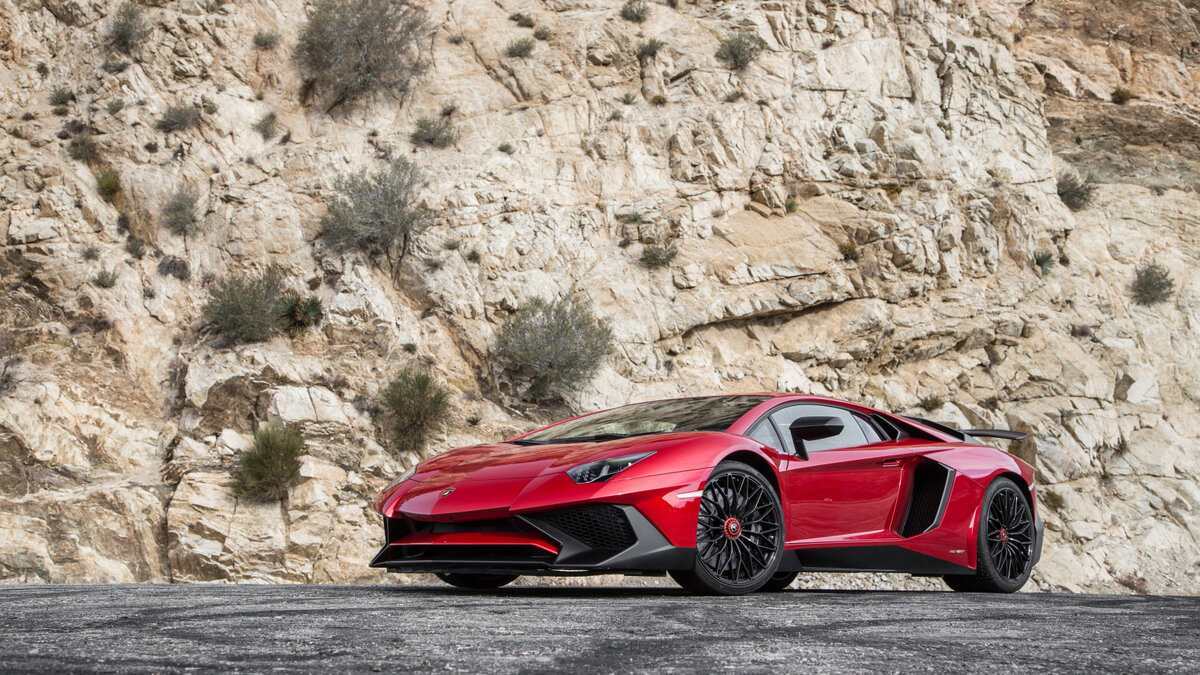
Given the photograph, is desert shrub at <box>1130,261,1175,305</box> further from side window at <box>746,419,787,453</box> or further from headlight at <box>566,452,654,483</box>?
headlight at <box>566,452,654,483</box>

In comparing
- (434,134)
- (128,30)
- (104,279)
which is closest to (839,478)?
(104,279)

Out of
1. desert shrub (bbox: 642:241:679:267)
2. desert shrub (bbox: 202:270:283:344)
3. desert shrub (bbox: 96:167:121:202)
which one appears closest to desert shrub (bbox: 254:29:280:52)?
desert shrub (bbox: 96:167:121:202)

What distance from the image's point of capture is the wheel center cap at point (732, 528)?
4777 millimetres

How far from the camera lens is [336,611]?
3711mm

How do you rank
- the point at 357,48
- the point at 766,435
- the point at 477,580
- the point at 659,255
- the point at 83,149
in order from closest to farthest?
the point at 766,435 → the point at 477,580 → the point at 83,149 → the point at 659,255 → the point at 357,48

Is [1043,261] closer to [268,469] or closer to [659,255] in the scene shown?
[659,255]

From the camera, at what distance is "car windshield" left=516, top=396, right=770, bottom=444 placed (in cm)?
545

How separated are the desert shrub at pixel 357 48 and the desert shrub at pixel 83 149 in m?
4.43

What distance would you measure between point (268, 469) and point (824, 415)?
25.5ft

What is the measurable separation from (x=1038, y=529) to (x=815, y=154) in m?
12.9

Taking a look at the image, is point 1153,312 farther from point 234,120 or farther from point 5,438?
point 5,438

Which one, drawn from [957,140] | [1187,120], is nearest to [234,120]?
[957,140]

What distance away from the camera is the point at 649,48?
Answer: 65.6 feet

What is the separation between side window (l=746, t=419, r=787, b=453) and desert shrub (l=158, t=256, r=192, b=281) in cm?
1239
